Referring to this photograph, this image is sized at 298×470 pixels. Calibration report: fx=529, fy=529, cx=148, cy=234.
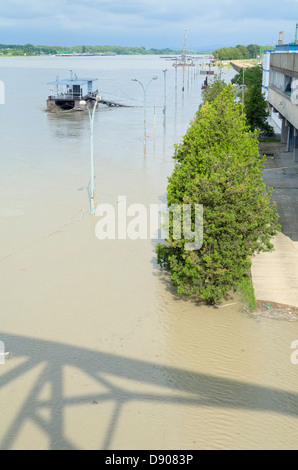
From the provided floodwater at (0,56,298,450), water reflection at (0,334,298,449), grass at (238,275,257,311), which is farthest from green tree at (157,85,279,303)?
water reflection at (0,334,298,449)

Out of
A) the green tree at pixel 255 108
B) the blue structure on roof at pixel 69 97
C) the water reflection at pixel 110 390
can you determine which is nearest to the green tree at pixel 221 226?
the water reflection at pixel 110 390

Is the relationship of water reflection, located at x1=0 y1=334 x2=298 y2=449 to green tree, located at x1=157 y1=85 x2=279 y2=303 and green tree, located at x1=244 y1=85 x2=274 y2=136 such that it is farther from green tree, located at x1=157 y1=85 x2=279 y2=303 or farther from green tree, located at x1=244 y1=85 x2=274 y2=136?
green tree, located at x1=244 y1=85 x2=274 y2=136

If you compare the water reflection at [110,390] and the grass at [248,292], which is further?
the grass at [248,292]

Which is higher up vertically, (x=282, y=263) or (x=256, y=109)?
(x=256, y=109)

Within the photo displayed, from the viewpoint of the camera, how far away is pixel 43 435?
11172mm

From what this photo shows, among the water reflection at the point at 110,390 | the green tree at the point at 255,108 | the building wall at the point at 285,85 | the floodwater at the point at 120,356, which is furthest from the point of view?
the green tree at the point at 255,108

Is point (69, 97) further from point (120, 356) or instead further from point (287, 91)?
point (120, 356)

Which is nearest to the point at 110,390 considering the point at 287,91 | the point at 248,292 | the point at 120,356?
the point at 120,356

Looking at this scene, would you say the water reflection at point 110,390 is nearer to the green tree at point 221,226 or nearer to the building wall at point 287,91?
the green tree at point 221,226

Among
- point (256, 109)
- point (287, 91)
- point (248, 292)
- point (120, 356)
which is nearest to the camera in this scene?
point (120, 356)

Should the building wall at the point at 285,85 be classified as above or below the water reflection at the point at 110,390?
above

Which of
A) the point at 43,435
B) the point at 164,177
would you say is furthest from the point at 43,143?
the point at 43,435

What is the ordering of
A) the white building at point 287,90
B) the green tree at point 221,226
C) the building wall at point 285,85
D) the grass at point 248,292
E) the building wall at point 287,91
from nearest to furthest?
the green tree at point 221,226, the grass at point 248,292, the building wall at point 285,85, the building wall at point 287,91, the white building at point 287,90

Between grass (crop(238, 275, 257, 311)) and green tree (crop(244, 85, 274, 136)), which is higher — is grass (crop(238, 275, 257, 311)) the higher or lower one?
the lower one
